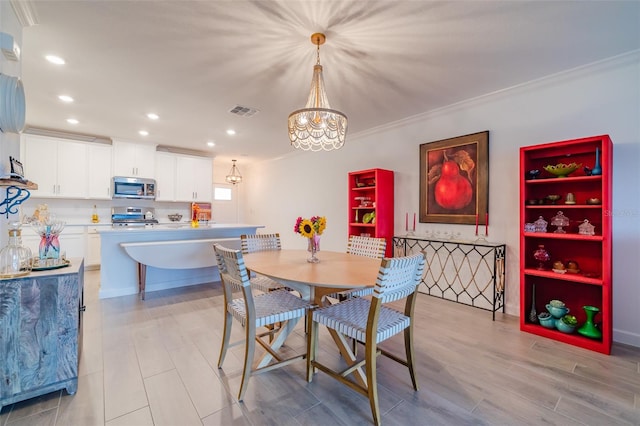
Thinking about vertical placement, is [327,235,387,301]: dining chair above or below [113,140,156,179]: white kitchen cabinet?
below

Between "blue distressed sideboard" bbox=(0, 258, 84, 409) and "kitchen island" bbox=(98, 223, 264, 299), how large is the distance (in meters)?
1.91

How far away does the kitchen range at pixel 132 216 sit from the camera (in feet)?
17.3

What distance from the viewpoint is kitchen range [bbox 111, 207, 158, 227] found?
5277 mm

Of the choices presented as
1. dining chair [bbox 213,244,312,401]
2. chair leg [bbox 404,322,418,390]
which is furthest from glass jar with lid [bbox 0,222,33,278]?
chair leg [bbox 404,322,418,390]

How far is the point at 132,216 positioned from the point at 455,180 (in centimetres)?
565

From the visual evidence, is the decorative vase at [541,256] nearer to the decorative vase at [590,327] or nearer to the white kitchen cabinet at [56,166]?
the decorative vase at [590,327]

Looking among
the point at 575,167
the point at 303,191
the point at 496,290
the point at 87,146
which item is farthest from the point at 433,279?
the point at 87,146

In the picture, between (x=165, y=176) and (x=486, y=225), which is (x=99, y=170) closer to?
(x=165, y=176)

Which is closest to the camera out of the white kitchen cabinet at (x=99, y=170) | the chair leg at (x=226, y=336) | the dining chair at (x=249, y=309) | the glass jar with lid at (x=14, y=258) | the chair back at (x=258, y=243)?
the glass jar with lid at (x=14, y=258)

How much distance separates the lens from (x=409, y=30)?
6.70ft

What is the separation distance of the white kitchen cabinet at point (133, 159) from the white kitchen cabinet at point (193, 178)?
496mm

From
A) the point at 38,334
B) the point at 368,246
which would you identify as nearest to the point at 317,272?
the point at 368,246

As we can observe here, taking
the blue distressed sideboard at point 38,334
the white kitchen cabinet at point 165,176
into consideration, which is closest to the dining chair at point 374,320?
the blue distressed sideboard at point 38,334

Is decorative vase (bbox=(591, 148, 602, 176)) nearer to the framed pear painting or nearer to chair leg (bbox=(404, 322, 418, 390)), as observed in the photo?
the framed pear painting
